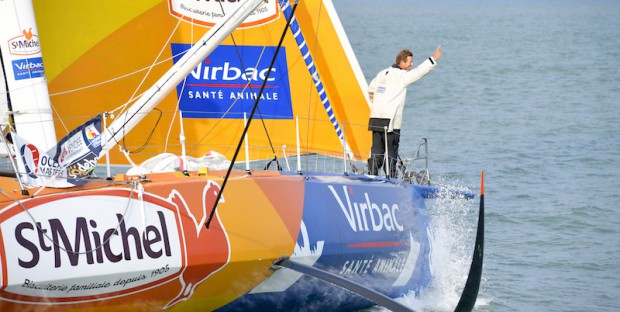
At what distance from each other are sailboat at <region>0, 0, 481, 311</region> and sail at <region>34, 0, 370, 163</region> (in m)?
0.01

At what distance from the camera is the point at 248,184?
29.5ft

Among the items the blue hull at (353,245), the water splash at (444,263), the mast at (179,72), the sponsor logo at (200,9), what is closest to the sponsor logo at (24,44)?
the mast at (179,72)

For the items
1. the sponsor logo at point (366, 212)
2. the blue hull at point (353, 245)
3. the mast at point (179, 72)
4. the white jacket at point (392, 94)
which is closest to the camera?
the mast at point (179, 72)

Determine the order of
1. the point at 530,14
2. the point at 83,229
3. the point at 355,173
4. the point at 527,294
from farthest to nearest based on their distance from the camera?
the point at 530,14 < the point at 527,294 < the point at 355,173 < the point at 83,229

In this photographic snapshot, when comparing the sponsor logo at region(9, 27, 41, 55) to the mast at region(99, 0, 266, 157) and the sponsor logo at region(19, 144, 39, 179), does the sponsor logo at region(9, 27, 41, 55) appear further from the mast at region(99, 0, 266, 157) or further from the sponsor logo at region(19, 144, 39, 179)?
the sponsor logo at region(19, 144, 39, 179)

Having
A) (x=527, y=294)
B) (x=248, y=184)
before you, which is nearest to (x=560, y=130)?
(x=527, y=294)

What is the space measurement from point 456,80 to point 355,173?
20.6 meters

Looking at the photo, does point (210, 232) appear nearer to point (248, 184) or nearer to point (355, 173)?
point (248, 184)

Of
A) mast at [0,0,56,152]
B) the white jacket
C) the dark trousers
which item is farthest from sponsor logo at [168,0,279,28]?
mast at [0,0,56,152]

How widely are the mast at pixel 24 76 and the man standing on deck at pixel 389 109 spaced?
319 centimetres

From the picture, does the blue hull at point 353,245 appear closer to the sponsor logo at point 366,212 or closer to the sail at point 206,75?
the sponsor logo at point 366,212

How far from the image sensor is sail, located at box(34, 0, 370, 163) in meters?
11.2

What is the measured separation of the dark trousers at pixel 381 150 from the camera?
11531 millimetres

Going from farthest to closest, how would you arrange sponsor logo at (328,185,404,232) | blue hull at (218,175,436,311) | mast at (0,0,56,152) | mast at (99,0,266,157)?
sponsor logo at (328,185,404,232)
mast at (0,0,56,152)
blue hull at (218,175,436,311)
mast at (99,0,266,157)
